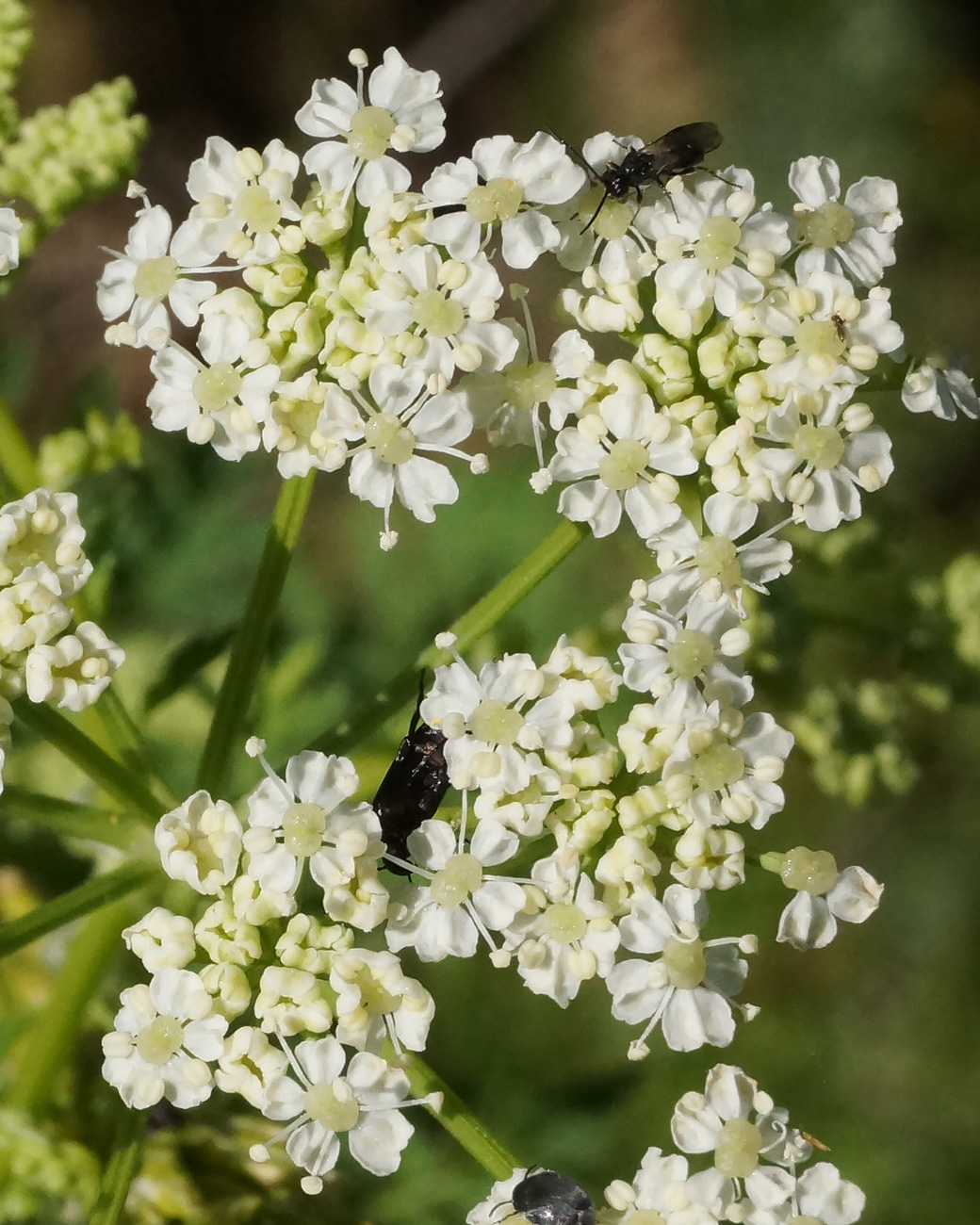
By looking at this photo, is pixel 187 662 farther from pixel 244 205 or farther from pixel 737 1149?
pixel 737 1149

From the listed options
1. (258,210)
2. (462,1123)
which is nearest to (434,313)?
(258,210)

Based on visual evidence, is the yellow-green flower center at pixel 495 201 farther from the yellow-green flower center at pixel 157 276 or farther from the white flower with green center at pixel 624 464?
the yellow-green flower center at pixel 157 276

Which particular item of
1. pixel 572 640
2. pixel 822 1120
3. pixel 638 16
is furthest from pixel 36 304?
pixel 822 1120

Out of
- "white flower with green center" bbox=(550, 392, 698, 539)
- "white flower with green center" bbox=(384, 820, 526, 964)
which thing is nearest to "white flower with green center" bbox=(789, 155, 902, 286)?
"white flower with green center" bbox=(550, 392, 698, 539)

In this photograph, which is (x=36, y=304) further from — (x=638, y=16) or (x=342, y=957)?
(x=342, y=957)

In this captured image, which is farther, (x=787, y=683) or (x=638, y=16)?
(x=638, y=16)

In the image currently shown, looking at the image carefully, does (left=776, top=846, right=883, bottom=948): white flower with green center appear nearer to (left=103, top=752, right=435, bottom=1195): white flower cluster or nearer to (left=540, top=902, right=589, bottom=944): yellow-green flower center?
(left=540, top=902, right=589, bottom=944): yellow-green flower center

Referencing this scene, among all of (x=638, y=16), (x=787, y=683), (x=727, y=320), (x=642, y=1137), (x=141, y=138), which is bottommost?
(x=642, y=1137)
